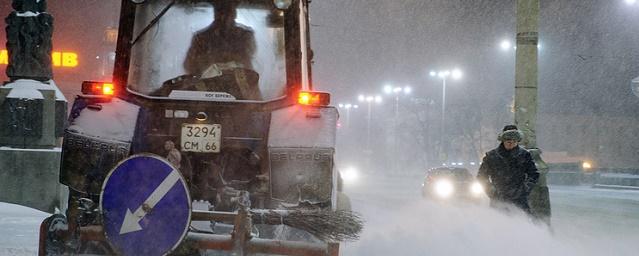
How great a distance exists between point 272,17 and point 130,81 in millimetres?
1323

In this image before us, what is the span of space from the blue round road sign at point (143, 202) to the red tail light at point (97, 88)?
4.32ft

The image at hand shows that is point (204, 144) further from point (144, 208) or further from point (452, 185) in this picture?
→ point (452, 185)

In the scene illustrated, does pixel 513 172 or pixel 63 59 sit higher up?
pixel 63 59

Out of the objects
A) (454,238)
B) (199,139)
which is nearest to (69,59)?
(454,238)

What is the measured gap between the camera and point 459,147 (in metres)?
78.9

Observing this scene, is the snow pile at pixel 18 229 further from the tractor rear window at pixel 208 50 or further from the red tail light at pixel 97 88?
the red tail light at pixel 97 88

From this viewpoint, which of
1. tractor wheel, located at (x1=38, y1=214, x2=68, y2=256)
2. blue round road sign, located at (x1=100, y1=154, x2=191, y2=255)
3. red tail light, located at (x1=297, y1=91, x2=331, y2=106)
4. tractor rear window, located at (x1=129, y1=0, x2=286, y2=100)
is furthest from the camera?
tractor rear window, located at (x1=129, y1=0, x2=286, y2=100)

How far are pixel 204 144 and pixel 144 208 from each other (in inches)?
53.8

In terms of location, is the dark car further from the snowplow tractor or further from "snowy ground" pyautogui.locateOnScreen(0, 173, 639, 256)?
the snowplow tractor

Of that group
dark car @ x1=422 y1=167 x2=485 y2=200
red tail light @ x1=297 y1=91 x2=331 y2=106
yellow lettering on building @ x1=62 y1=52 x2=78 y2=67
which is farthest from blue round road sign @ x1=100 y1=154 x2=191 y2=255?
yellow lettering on building @ x1=62 y1=52 x2=78 y2=67

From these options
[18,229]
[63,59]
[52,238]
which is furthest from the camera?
[63,59]

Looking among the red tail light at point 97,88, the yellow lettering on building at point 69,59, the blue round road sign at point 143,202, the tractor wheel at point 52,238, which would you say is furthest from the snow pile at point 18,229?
the yellow lettering on building at point 69,59

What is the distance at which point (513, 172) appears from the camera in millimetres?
7883

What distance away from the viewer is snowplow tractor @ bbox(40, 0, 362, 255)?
4.23 meters
